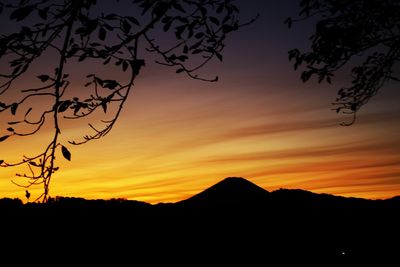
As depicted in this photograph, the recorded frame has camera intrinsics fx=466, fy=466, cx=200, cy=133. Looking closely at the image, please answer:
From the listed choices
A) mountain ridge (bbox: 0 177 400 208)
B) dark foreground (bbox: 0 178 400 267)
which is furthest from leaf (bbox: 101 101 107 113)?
mountain ridge (bbox: 0 177 400 208)

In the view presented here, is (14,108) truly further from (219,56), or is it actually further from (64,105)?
(219,56)

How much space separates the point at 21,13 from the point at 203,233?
9.72 metres

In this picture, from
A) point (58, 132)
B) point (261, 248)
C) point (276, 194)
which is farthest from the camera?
point (276, 194)

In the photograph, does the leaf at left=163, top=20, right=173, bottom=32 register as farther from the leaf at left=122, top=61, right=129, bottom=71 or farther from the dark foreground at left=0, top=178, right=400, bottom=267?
the dark foreground at left=0, top=178, right=400, bottom=267

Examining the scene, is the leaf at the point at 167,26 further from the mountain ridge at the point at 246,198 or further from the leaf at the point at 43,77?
the mountain ridge at the point at 246,198

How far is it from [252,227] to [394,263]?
14.2 ft

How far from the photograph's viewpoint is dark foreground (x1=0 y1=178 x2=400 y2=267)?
1086 cm

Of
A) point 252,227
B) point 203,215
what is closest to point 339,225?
point 252,227

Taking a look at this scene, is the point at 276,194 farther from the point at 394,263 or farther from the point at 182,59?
the point at 182,59

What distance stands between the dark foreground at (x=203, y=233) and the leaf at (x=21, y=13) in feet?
15.5

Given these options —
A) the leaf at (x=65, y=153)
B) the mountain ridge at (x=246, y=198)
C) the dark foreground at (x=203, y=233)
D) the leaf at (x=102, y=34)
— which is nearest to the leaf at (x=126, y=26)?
the leaf at (x=102, y=34)

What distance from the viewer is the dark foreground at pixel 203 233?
10.9m

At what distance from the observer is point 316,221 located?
17.0 metres

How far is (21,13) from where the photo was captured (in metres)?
4.72
